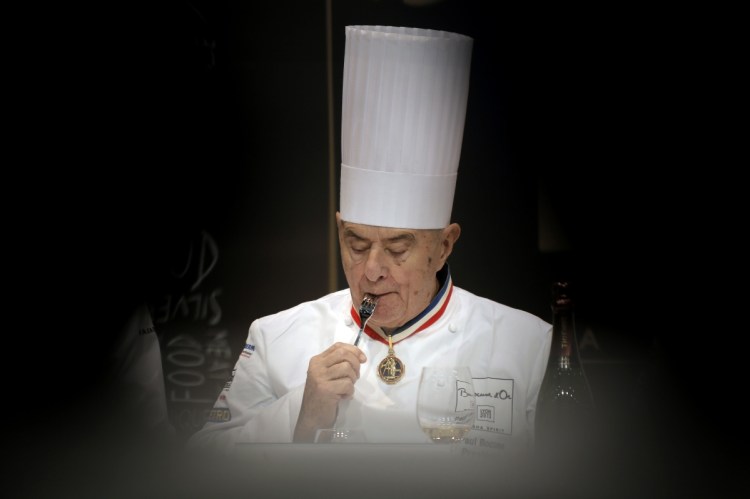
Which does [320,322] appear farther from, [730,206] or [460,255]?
[730,206]

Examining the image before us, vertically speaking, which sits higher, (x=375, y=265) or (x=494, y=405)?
(x=375, y=265)

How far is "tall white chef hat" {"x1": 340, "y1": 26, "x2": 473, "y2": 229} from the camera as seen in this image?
7.20 ft

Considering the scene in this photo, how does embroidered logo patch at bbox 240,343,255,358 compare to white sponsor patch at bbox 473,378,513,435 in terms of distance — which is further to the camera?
embroidered logo patch at bbox 240,343,255,358

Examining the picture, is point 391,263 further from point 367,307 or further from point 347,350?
point 347,350

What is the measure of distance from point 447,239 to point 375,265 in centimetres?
20

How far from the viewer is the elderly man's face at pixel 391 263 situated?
2252 mm

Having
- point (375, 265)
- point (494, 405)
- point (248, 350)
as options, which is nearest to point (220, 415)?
point (248, 350)

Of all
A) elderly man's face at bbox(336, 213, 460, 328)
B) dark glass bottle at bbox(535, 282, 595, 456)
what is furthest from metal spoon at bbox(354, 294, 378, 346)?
dark glass bottle at bbox(535, 282, 595, 456)

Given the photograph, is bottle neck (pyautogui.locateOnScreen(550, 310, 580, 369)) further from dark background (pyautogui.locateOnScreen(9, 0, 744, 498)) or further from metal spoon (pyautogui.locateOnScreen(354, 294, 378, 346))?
metal spoon (pyautogui.locateOnScreen(354, 294, 378, 346))

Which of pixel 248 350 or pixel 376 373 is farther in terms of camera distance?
pixel 248 350

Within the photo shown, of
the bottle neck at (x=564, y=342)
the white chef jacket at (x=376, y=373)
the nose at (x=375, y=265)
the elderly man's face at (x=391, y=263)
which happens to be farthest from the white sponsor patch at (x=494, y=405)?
the nose at (x=375, y=265)

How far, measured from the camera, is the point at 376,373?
7.57 ft

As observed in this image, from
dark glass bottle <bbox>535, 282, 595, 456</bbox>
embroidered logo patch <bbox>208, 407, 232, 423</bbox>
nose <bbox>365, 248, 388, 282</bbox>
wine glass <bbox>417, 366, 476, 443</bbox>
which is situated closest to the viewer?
wine glass <bbox>417, 366, 476, 443</bbox>

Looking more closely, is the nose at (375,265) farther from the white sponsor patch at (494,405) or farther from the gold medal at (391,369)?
the white sponsor patch at (494,405)
